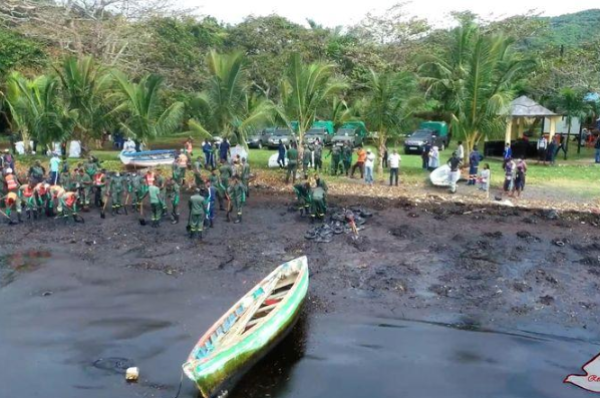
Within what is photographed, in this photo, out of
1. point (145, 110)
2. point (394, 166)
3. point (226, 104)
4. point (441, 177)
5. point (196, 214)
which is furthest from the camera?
point (145, 110)

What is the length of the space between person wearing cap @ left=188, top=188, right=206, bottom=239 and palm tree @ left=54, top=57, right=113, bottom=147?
12.1 m

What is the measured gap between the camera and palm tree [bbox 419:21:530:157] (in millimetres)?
22328

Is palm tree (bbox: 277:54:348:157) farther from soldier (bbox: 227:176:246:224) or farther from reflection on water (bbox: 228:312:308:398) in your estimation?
reflection on water (bbox: 228:312:308:398)

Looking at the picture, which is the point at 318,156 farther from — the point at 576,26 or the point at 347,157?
the point at 576,26

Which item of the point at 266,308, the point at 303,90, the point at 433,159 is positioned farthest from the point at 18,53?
the point at 266,308

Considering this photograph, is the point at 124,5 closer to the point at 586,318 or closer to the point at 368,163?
the point at 368,163

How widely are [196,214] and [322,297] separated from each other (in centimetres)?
492

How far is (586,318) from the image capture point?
12.4m

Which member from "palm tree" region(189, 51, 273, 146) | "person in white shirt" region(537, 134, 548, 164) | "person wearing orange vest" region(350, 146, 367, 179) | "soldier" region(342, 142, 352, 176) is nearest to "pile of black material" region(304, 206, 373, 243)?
"person wearing orange vest" region(350, 146, 367, 179)

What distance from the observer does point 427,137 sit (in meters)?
32.6

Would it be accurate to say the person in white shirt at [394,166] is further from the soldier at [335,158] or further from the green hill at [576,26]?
the green hill at [576,26]

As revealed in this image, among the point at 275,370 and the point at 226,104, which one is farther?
the point at 226,104

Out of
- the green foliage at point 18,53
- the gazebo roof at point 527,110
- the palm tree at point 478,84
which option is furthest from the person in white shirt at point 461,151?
the green foliage at point 18,53

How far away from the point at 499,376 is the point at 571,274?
544 centimetres
